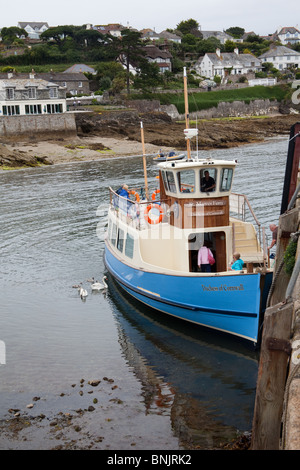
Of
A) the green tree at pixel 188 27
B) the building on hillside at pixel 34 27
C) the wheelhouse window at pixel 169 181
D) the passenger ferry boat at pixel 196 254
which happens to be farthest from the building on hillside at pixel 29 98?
the building on hillside at pixel 34 27

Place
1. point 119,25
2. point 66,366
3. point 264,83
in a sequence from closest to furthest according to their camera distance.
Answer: point 66,366 < point 264,83 < point 119,25

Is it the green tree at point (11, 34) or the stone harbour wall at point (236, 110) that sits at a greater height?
the green tree at point (11, 34)

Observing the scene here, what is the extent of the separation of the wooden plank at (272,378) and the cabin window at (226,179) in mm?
8647

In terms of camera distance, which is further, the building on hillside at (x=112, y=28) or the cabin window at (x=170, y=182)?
the building on hillside at (x=112, y=28)

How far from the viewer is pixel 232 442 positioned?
11938 mm

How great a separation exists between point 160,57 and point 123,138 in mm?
57499

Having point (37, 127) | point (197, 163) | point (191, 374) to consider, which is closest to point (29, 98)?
point (37, 127)

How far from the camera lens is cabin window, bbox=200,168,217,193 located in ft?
61.7

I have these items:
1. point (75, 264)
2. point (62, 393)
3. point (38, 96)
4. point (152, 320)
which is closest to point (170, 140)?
point (38, 96)

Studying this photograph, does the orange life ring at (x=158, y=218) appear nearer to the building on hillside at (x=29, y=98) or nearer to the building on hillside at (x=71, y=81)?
the building on hillside at (x=29, y=98)

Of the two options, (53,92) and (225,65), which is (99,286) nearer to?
(53,92)

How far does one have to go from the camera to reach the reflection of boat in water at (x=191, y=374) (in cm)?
1309
